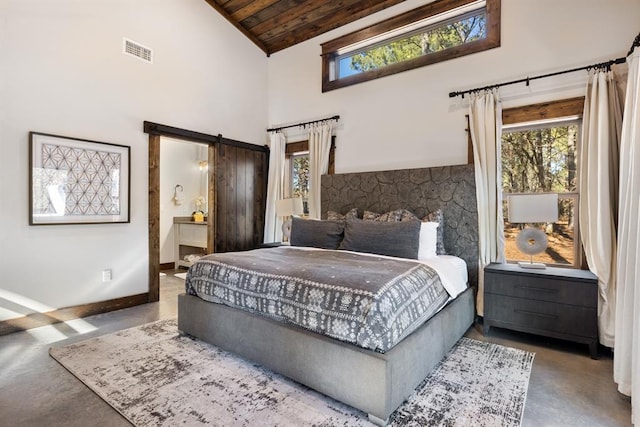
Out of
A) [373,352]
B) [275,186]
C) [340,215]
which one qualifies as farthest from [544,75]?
[275,186]

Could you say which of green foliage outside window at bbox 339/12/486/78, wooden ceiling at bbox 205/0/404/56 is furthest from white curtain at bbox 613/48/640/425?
wooden ceiling at bbox 205/0/404/56

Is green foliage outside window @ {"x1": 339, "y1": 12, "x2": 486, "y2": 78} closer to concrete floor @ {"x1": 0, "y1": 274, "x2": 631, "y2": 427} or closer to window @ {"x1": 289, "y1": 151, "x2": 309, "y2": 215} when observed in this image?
window @ {"x1": 289, "y1": 151, "x2": 309, "y2": 215}

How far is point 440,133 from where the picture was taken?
3697 millimetres

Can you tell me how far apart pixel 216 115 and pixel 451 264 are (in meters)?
3.64

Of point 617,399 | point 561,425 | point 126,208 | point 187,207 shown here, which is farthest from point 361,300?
point 187,207

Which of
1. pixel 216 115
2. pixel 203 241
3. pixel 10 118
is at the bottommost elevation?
pixel 203 241

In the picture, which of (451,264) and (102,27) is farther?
(102,27)

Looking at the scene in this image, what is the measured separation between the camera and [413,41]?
4008 millimetres

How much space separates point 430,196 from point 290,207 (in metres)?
1.89

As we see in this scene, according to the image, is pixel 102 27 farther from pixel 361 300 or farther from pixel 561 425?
pixel 561 425

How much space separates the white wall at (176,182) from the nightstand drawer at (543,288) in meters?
5.25

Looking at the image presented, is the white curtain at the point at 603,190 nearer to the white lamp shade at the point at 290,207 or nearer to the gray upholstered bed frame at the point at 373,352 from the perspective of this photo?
the gray upholstered bed frame at the point at 373,352

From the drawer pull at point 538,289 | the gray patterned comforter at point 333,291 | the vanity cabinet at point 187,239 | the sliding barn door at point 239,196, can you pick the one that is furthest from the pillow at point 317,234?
the vanity cabinet at point 187,239

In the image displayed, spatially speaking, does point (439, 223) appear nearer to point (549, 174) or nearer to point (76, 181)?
point (549, 174)
